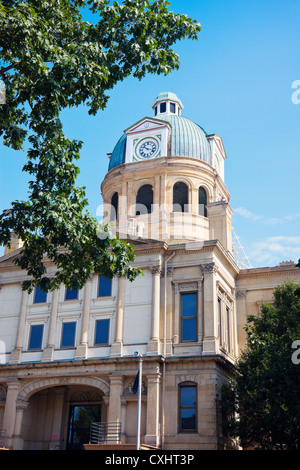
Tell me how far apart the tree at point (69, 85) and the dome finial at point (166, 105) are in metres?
30.7

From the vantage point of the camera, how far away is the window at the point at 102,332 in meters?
32.0

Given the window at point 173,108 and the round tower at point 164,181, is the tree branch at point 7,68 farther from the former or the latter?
the window at point 173,108

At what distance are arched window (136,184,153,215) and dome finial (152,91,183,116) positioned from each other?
29.6 ft

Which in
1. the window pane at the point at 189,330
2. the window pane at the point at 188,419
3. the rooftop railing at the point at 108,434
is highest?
the window pane at the point at 189,330

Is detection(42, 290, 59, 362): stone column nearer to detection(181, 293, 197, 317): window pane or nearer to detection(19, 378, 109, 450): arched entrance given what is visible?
detection(19, 378, 109, 450): arched entrance

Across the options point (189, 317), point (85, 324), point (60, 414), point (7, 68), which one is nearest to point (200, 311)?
point (189, 317)

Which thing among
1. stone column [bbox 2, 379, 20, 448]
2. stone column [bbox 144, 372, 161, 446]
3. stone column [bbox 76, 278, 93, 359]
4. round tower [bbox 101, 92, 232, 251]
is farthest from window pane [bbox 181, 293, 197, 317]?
stone column [bbox 2, 379, 20, 448]

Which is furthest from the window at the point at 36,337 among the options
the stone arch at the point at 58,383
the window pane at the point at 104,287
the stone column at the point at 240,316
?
the stone column at the point at 240,316

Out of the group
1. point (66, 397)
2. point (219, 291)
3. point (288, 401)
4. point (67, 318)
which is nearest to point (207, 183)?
point (219, 291)

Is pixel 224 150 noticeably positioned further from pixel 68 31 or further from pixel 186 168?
pixel 68 31

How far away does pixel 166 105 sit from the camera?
163 ft

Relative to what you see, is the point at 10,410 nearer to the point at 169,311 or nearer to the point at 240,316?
the point at 169,311

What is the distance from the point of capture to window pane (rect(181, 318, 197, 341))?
102 ft
